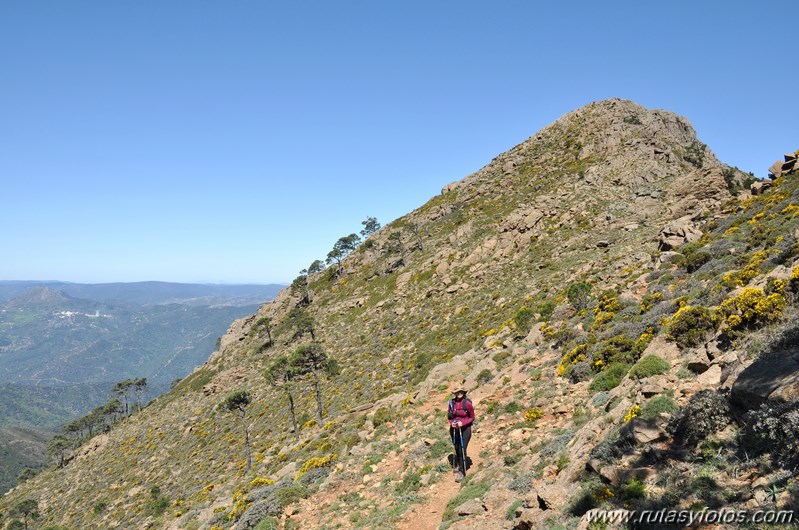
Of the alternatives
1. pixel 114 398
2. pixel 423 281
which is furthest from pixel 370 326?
pixel 114 398

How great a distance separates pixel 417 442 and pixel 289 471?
33.2ft

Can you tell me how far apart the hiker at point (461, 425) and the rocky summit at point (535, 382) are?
0.64m

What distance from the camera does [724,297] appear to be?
14.9m

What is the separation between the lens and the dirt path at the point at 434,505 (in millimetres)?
12312

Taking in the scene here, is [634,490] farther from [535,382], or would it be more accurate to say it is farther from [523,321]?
[523,321]

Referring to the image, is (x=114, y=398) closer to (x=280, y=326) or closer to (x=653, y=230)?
(x=280, y=326)

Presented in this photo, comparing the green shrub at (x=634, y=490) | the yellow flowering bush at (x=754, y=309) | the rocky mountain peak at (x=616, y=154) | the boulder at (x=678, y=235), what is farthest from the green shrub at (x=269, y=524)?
the rocky mountain peak at (x=616, y=154)

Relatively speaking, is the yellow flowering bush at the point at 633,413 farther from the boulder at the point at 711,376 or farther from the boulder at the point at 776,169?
the boulder at the point at 776,169

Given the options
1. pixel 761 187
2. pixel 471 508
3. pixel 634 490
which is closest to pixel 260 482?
pixel 471 508

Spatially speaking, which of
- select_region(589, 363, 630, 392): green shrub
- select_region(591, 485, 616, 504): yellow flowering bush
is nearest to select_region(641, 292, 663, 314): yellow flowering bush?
select_region(589, 363, 630, 392): green shrub

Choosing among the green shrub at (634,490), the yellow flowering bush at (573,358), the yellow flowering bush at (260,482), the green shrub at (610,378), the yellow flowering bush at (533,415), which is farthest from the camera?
the yellow flowering bush at (260,482)

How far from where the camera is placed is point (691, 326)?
13.8 m

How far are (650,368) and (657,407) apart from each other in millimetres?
2813

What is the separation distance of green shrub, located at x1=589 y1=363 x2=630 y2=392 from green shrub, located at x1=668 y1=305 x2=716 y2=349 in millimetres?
2042
